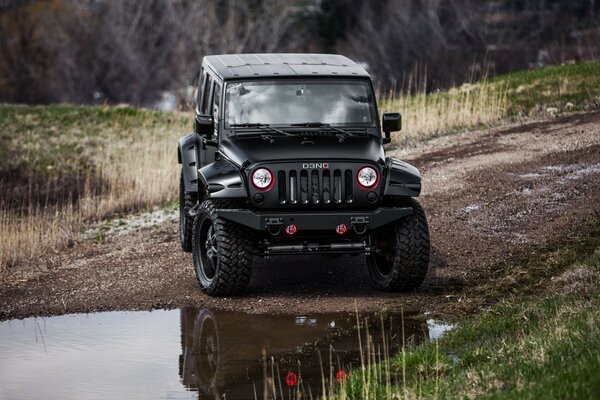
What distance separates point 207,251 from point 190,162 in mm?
2169

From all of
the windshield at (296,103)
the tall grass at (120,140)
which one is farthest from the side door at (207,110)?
the tall grass at (120,140)

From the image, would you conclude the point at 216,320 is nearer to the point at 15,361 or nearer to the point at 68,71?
the point at 15,361

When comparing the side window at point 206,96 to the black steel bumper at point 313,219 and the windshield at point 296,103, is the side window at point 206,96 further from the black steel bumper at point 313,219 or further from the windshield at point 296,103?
the black steel bumper at point 313,219

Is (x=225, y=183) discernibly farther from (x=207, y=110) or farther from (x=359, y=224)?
(x=207, y=110)

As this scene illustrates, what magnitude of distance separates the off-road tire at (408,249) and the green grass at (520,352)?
0.82 meters

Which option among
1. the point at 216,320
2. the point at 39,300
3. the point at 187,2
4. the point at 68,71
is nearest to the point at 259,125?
the point at 216,320

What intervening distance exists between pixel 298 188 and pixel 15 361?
298 centimetres

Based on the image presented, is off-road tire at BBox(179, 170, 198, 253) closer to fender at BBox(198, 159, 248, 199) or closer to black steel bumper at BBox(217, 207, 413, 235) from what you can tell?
fender at BBox(198, 159, 248, 199)

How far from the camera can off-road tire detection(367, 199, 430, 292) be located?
35.8 ft

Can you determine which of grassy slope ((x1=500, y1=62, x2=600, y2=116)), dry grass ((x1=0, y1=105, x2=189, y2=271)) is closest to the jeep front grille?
dry grass ((x1=0, y1=105, x2=189, y2=271))

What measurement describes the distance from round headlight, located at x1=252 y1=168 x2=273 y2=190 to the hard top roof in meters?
1.53

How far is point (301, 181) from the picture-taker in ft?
35.0

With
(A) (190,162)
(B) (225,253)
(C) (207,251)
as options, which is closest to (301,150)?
(B) (225,253)

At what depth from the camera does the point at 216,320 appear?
10.6 meters
